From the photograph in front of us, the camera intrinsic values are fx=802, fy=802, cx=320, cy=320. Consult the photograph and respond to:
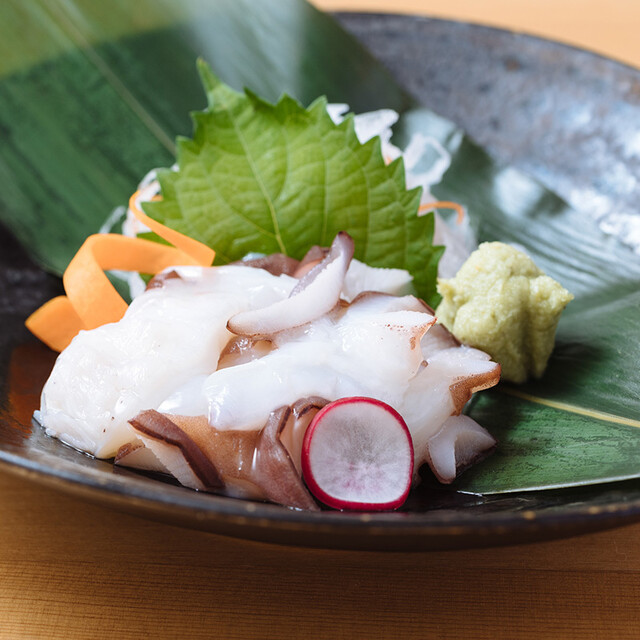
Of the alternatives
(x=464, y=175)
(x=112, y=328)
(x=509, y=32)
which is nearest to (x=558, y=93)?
(x=509, y=32)

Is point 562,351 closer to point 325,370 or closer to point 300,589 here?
point 325,370

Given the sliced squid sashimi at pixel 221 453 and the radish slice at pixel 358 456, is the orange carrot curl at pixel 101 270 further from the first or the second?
the radish slice at pixel 358 456

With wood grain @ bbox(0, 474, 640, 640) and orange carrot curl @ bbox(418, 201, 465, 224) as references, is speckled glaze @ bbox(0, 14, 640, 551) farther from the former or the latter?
orange carrot curl @ bbox(418, 201, 465, 224)

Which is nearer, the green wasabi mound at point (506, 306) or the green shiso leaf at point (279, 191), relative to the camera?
the green wasabi mound at point (506, 306)

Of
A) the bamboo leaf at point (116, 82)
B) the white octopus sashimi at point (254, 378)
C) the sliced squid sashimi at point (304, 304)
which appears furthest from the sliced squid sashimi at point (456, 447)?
the bamboo leaf at point (116, 82)

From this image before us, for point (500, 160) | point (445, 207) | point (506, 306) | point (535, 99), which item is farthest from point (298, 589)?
point (535, 99)

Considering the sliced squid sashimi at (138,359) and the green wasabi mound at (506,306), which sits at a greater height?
the sliced squid sashimi at (138,359)

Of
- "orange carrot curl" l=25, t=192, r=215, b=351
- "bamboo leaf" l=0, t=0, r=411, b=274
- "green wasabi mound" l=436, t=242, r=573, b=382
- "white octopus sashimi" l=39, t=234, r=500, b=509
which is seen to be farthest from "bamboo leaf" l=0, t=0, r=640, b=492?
"orange carrot curl" l=25, t=192, r=215, b=351
